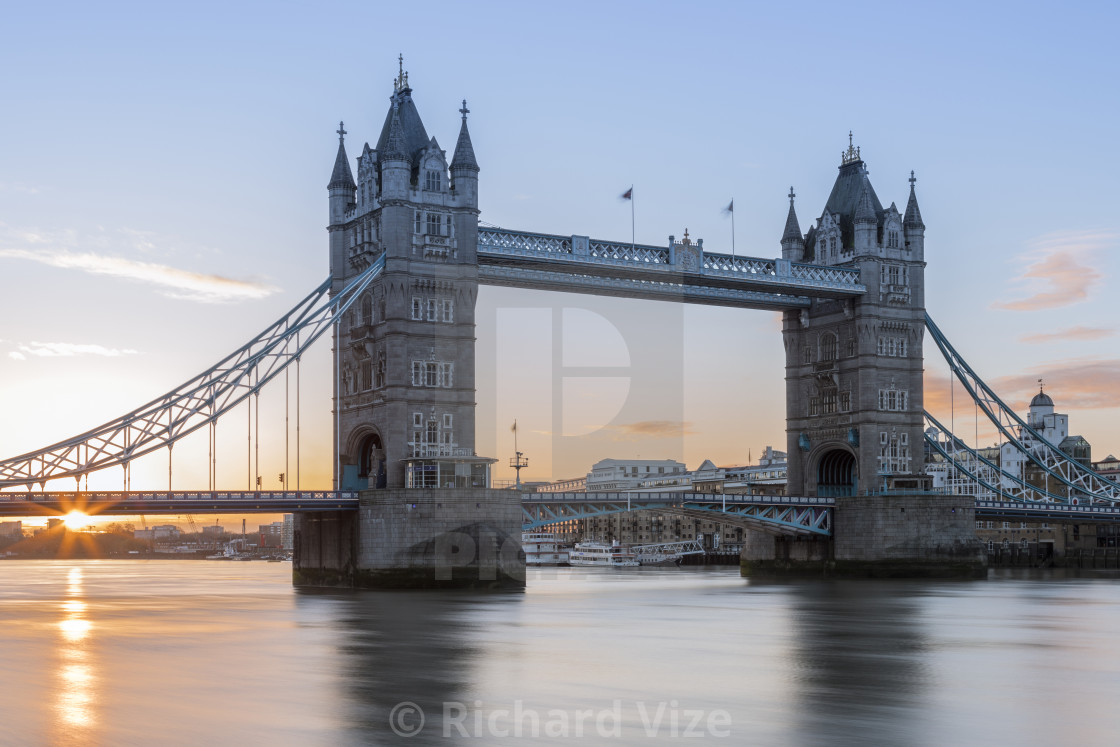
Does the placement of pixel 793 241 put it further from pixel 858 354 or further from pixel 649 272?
pixel 649 272

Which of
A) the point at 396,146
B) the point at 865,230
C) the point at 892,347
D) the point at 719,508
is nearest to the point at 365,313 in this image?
the point at 396,146

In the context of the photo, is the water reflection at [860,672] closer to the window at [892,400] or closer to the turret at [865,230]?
the window at [892,400]

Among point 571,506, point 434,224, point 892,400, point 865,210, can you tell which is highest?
point 865,210

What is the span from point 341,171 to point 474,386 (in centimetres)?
1432

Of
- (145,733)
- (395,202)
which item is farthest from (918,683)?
(395,202)

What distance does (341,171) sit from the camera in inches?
2911

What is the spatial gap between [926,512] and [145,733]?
66.8m

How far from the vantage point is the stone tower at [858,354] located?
84938 millimetres

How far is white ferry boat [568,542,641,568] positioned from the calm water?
10367cm

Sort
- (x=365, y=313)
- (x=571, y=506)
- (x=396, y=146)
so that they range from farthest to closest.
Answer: (x=571, y=506)
(x=365, y=313)
(x=396, y=146)

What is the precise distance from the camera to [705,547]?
176 metres

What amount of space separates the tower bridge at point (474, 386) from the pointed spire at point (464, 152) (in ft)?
0.38

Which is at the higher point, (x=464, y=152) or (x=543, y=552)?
(x=464, y=152)

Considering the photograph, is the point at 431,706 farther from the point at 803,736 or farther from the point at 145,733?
the point at 803,736
